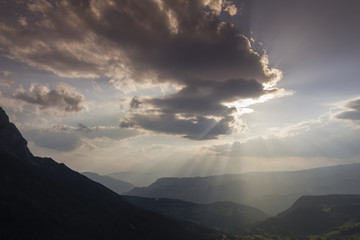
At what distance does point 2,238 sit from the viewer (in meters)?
158

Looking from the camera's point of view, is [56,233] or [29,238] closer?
[29,238]

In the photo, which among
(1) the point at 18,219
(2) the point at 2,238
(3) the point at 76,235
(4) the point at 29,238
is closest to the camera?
(2) the point at 2,238

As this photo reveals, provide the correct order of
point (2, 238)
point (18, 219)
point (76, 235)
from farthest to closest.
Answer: point (76, 235) < point (18, 219) < point (2, 238)

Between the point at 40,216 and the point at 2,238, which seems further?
the point at 40,216

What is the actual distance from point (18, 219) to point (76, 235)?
48613mm

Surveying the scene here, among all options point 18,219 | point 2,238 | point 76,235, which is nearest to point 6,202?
point 18,219

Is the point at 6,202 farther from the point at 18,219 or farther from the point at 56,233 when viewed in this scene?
the point at 56,233

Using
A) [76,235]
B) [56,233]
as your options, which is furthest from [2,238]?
[76,235]

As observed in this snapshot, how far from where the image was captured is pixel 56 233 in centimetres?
18775

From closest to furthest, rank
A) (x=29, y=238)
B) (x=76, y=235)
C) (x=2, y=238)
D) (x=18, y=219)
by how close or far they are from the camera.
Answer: (x=2, y=238) < (x=29, y=238) < (x=18, y=219) < (x=76, y=235)

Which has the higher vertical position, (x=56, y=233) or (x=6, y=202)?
(x=6, y=202)

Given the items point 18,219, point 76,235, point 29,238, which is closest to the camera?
point 29,238

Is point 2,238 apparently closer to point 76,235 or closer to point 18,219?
point 18,219

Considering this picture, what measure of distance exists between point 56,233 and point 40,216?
25974mm
